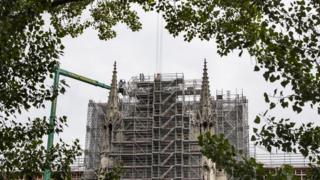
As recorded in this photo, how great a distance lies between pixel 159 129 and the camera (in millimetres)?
60188

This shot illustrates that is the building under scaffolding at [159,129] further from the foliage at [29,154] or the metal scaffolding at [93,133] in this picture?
the foliage at [29,154]

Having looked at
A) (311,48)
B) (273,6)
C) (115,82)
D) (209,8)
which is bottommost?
(311,48)

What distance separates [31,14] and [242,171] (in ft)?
17.2

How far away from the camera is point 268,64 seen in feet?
33.0

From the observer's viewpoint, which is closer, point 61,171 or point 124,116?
point 61,171

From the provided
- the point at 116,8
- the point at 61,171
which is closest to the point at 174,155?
the point at 116,8

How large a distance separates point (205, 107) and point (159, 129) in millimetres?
7484

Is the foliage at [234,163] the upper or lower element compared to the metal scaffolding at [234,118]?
lower

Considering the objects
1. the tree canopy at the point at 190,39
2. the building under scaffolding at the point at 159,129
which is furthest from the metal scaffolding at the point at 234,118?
the tree canopy at the point at 190,39

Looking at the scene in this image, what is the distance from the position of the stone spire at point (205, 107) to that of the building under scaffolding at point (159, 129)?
2.57ft

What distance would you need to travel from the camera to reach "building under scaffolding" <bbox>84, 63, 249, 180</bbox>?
58.5 metres

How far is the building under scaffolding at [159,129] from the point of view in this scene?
192ft

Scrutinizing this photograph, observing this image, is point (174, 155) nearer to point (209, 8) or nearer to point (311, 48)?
point (209, 8)

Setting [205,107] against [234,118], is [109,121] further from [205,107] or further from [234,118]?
[234,118]
